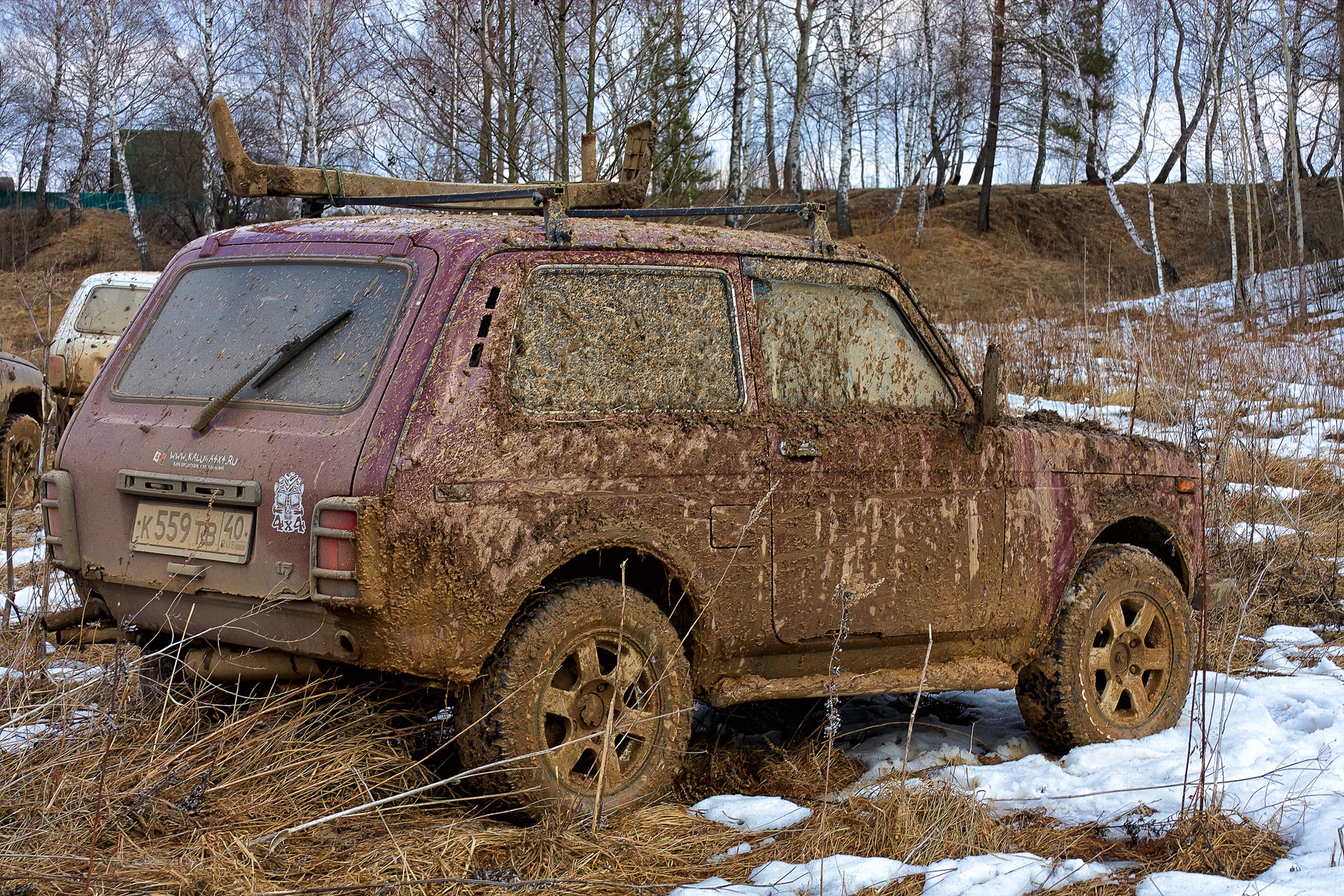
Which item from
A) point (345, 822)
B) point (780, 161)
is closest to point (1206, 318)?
point (345, 822)

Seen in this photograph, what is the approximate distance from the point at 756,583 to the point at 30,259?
3762cm

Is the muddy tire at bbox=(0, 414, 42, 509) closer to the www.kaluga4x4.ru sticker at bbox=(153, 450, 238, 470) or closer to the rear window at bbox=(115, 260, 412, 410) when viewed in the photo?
the rear window at bbox=(115, 260, 412, 410)

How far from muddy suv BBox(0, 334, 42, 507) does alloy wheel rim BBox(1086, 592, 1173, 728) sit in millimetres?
8987

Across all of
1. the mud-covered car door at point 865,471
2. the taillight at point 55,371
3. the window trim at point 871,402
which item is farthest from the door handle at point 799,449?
the taillight at point 55,371

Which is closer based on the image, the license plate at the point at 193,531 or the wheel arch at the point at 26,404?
the license plate at the point at 193,531

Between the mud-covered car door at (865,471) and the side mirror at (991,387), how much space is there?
139 millimetres

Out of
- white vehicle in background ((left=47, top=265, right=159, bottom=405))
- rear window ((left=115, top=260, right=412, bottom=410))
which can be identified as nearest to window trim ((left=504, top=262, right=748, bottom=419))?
rear window ((left=115, top=260, right=412, bottom=410))

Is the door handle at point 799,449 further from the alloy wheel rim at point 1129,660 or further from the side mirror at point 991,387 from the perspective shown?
the alloy wheel rim at point 1129,660

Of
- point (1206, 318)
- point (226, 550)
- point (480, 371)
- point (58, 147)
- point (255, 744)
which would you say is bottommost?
point (255, 744)

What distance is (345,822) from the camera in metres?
3.40

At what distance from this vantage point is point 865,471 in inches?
165

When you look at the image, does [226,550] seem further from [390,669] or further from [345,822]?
[345,822]

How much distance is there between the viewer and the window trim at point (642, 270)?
3.59m

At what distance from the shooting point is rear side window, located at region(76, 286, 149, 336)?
13117 millimetres
